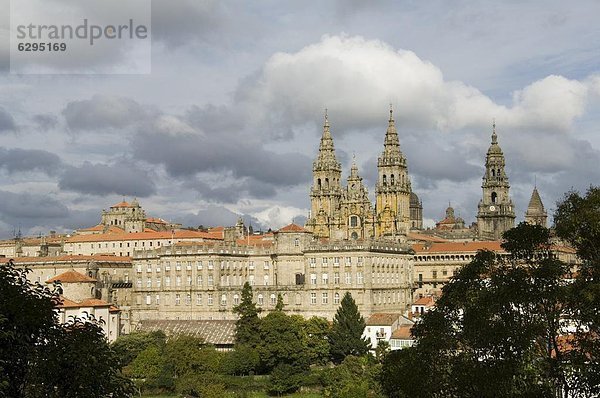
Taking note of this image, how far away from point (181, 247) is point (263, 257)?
8.51 m

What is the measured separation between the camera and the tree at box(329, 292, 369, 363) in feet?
257

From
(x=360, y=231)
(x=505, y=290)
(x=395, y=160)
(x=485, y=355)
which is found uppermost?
(x=395, y=160)

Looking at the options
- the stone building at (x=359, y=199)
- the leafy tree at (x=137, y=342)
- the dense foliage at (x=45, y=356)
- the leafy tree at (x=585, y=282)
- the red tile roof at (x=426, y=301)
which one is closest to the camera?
the leafy tree at (x=585, y=282)

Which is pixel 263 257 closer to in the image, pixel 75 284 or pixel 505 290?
pixel 75 284

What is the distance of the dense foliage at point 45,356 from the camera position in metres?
28.8

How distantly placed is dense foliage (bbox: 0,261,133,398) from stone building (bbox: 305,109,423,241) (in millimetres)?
91963

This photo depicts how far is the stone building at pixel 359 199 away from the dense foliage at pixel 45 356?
91963mm

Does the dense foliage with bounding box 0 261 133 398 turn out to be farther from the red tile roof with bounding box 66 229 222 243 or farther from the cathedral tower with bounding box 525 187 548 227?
the cathedral tower with bounding box 525 187 548 227

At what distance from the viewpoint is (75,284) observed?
295 feet

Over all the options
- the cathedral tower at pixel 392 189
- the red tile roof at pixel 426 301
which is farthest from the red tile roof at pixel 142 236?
the red tile roof at pixel 426 301

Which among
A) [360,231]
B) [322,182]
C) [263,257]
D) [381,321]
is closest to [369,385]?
[381,321]

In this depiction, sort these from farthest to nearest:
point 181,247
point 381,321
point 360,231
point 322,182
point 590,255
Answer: point 322,182
point 360,231
point 181,247
point 381,321
point 590,255

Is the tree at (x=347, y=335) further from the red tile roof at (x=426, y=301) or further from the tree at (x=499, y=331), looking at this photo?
the tree at (x=499, y=331)

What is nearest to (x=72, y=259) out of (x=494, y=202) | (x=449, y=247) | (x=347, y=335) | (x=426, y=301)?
(x=347, y=335)
